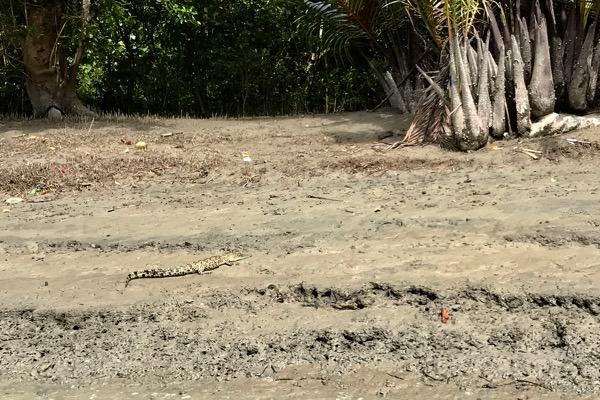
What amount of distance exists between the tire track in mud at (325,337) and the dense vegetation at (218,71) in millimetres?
8799

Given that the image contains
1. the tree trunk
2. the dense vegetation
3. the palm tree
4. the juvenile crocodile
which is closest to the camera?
the juvenile crocodile

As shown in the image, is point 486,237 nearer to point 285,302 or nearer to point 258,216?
point 285,302

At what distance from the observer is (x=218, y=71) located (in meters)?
13.4

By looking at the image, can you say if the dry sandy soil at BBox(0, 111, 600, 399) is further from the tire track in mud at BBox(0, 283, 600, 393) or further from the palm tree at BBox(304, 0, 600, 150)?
the palm tree at BBox(304, 0, 600, 150)

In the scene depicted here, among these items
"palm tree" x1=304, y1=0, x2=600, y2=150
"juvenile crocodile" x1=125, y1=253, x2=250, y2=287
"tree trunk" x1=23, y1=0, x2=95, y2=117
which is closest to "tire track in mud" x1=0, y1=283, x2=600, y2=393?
"juvenile crocodile" x1=125, y1=253, x2=250, y2=287

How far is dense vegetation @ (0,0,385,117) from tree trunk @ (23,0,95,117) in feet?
2.82

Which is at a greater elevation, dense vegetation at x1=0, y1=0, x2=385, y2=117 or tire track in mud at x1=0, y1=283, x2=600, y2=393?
dense vegetation at x1=0, y1=0, x2=385, y2=117

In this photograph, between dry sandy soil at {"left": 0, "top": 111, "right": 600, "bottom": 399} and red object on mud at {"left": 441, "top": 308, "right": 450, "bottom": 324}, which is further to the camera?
red object on mud at {"left": 441, "top": 308, "right": 450, "bottom": 324}

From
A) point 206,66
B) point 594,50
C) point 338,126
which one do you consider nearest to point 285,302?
point 594,50

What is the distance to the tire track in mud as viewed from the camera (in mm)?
3457

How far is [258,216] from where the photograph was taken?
222 inches

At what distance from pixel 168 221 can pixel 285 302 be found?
1.95 metres

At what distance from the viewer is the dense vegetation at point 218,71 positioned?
1302 cm

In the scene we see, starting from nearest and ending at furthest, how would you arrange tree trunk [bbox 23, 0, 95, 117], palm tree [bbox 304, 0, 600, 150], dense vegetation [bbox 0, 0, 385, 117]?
1. palm tree [bbox 304, 0, 600, 150]
2. tree trunk [bbox 23, 0, 95, 117]
3. dense vegetation [bbox 0, 0, 385, 117]
